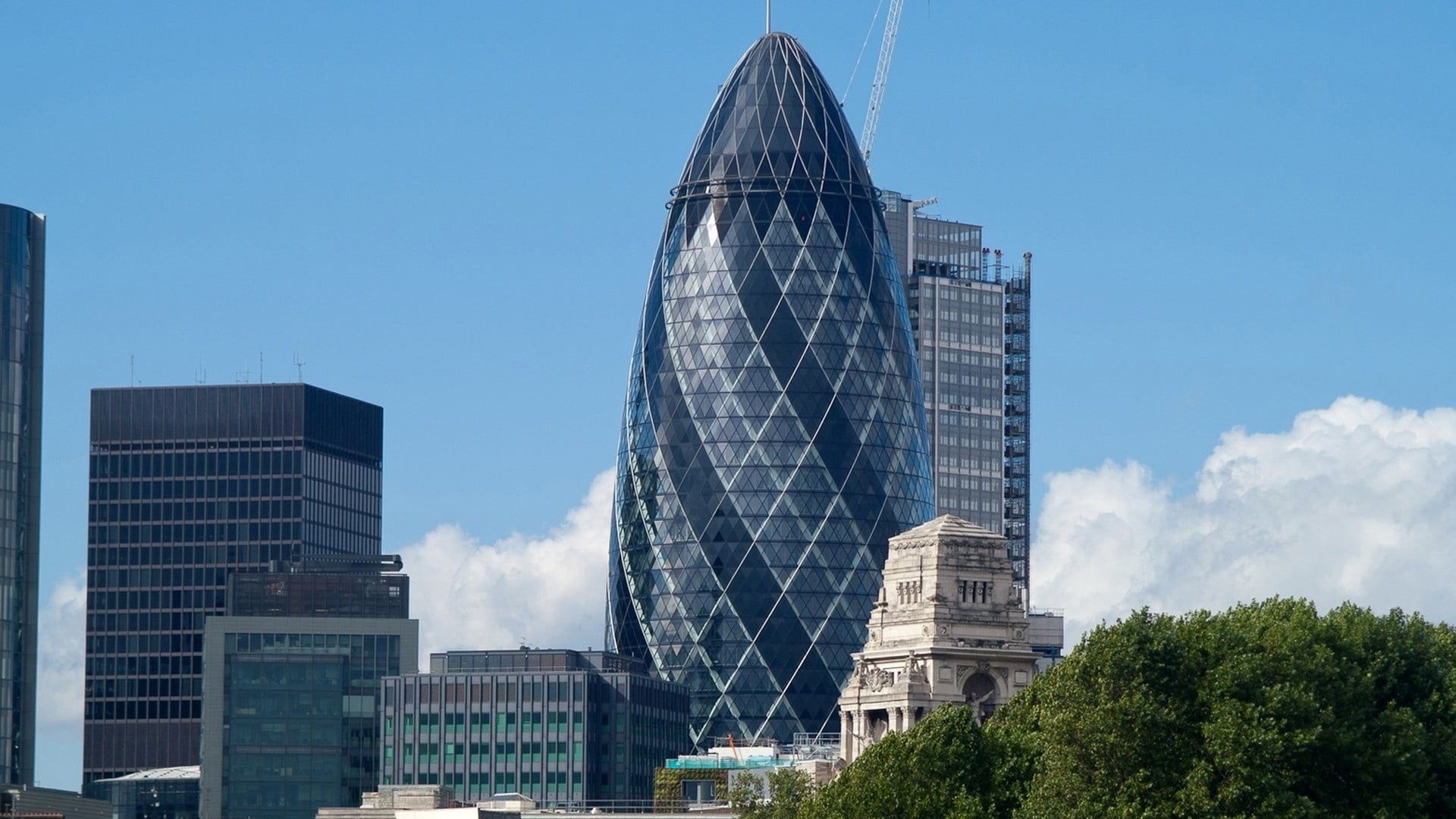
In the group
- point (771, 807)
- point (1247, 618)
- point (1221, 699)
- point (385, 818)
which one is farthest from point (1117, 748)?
point (385, 818)

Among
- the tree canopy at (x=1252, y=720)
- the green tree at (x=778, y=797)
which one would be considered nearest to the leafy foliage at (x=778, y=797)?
the green tree at (x=778, y=797)

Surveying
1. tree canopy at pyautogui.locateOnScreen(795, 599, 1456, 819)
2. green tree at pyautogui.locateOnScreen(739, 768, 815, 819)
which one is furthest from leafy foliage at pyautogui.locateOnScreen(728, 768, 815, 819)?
tree canopy at pyautogui.locateOnScreen(795, 599, 1456, 819)

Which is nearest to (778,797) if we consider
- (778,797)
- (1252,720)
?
(778,797)

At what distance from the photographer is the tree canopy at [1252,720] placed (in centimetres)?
12669

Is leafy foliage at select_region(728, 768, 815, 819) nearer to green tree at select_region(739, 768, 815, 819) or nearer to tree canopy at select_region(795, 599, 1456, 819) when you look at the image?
green tree at select_region(739, 768, 815, 819)

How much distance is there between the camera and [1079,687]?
5207 inches

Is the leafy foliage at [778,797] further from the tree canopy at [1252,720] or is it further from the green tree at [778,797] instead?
the tree canopy at [1252,720]

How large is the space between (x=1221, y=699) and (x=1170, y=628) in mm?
5394

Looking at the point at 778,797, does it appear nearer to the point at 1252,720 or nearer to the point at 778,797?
the point at 778,797

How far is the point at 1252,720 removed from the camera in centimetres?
12725

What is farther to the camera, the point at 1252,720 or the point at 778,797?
the point at 778,797

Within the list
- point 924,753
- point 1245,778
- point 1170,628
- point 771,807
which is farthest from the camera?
point 771,807

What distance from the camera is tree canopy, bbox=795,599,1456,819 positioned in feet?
416

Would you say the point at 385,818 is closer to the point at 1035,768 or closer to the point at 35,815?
the point at 35,815
